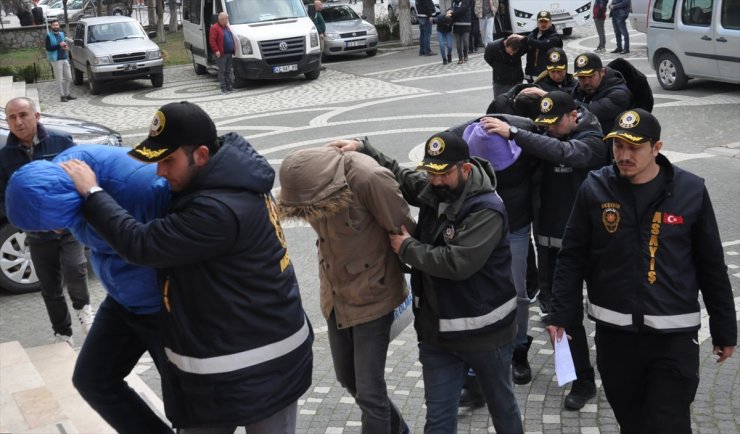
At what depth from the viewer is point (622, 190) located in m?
4.30

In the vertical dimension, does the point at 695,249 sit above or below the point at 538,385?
above

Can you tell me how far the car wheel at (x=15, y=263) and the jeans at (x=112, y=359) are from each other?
472 cm

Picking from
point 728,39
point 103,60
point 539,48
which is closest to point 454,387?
point 539,48

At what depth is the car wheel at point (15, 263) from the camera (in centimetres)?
862

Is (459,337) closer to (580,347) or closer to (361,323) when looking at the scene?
(361,323)

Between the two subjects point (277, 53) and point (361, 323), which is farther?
point (277, 53)

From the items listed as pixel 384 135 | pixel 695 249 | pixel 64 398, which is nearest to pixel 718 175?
pixel 384 135

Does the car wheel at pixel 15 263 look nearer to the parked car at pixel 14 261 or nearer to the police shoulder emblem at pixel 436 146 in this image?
the parked car at pixel 14 261

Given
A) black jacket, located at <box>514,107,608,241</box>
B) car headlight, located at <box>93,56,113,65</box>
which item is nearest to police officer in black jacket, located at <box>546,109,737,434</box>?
black jacket, located at <box>514,107,608,241</box>

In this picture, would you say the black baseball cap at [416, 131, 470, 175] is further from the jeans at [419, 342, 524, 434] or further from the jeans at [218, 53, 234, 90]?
the jeans at [218, 53, 234, 90]

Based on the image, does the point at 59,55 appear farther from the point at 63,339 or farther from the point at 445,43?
the point at 63,339

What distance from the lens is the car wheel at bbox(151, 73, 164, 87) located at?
2337cm

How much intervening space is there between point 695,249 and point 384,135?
34.7 ft

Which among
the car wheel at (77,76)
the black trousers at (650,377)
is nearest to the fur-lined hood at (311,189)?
the black trousers at (650,377)
